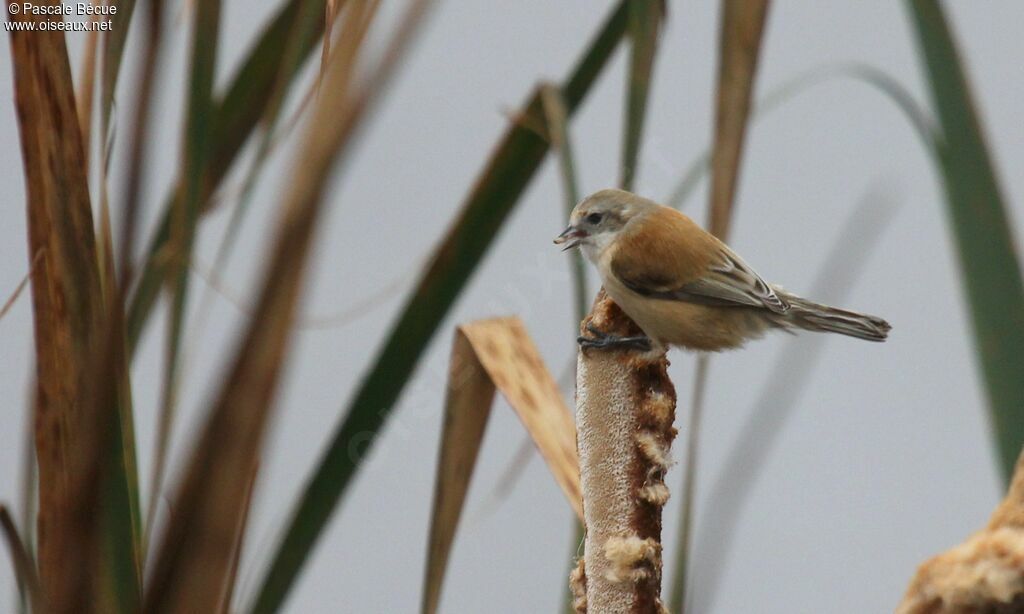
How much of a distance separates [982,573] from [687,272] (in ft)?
2.79

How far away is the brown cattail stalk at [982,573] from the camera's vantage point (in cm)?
41

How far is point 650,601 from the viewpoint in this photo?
0.64 metres

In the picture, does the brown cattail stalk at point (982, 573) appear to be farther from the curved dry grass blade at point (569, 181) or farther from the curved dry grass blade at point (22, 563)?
the curved dry grass blade at point (569, 181)

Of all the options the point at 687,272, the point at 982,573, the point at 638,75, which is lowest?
the point at 982,573

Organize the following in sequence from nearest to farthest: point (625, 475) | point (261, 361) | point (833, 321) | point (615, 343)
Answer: point (261, 361)
point (625, 475)
point (615, 343)
point (833, 321)

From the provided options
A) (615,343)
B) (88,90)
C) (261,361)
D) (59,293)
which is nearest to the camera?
(261,361)

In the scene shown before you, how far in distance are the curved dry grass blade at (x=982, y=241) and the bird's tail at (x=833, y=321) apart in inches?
8.2

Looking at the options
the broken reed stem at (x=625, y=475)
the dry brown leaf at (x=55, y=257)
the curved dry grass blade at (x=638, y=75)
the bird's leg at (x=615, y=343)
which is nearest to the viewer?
the dry brown leaf at (x=55, y=257)

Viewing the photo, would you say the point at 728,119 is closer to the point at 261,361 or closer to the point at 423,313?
the point at 423,313

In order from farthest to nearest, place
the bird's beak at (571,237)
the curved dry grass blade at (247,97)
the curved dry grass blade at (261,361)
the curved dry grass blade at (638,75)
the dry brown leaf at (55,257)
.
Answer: the bird's beak at (571,237)
the curved dry grass blade at (247,97)
the curved dry grass blade at (638,75)
the dry brown leaf at (55,257)
the curved dry grass blade at (261,361)

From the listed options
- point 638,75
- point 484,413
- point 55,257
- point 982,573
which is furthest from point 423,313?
point 982,573

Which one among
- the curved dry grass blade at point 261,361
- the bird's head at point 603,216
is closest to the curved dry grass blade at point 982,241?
the bird's head at point 603,216

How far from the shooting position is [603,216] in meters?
1.25

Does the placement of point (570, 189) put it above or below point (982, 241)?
above
